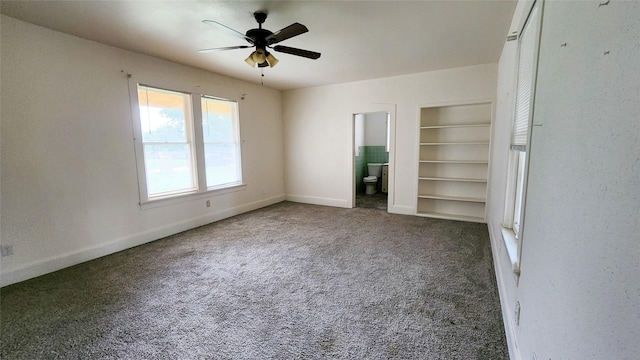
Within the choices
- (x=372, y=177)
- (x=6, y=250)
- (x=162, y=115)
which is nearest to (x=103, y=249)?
(x=6, y=250)

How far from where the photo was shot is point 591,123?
74 cm

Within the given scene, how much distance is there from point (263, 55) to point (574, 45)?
2.40 meters

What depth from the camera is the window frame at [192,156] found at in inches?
137

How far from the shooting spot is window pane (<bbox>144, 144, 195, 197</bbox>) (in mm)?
3709

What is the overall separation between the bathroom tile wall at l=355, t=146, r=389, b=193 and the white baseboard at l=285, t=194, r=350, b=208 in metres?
1.70

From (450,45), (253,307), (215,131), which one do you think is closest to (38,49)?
(215,131)

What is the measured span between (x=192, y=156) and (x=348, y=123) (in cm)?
295

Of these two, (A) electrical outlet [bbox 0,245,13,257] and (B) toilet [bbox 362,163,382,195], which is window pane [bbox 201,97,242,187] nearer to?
(A) electrical outlet [bbox 0,245,13,257]

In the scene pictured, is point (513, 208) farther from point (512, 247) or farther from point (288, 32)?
point (288, 32)

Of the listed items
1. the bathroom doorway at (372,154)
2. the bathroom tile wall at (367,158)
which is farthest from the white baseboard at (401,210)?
the bathroom tile wall at (367,158)

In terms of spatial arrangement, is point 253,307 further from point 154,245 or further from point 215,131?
point 215,131

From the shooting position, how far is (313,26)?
2727mm

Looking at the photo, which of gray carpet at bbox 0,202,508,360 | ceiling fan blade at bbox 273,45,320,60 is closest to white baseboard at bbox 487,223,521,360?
gray carpet at bbox 0,202,508,360

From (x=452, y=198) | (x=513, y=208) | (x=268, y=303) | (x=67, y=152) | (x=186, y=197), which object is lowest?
(x=268, y=303)
